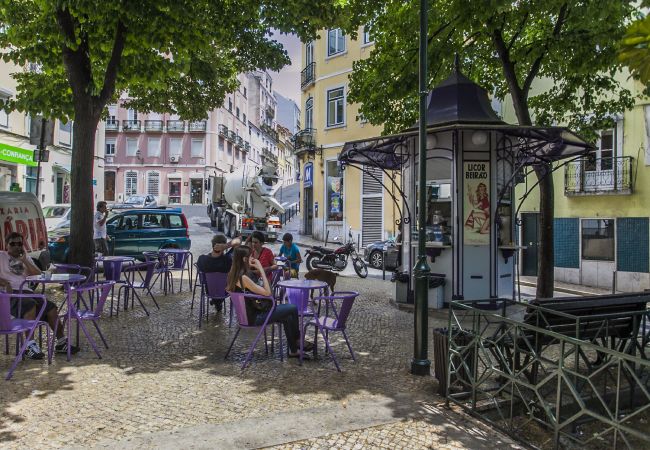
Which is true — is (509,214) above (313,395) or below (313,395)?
above

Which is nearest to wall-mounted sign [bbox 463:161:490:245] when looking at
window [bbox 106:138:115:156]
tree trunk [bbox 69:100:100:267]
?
tree trunk [bbox 69:100:100:267]

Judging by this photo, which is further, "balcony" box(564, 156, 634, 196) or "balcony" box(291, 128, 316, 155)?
"balcony" box(291, 128, 316, 155)

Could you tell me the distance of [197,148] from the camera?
175 ft

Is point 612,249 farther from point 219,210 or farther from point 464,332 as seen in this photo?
point 219,210

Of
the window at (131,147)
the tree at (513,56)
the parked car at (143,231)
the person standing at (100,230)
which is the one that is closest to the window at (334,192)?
the parked car at (143,231)

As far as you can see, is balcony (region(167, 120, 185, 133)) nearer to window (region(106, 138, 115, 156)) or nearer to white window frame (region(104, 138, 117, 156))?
white window frame (region(104, 138, 117, 156))

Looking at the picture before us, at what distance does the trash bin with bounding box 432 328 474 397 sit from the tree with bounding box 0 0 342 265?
7.45 m

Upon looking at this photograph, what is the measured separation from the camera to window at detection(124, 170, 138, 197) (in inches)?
2101

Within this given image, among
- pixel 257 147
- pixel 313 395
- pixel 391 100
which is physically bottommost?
pixel 313 395

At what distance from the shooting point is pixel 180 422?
422 centimetres

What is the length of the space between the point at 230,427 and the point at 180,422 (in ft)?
1.44

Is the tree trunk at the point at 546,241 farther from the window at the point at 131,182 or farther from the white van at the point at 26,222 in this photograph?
the window at the point at 131,182

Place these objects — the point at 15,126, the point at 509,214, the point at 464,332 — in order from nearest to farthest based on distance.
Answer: the point at 464,332, the point at 509,214, the point at 15,126

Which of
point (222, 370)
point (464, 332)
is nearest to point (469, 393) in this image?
point (464, 332)
